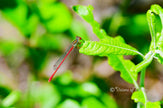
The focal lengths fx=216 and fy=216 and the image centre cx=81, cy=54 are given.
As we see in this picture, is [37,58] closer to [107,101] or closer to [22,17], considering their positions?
[22,17]

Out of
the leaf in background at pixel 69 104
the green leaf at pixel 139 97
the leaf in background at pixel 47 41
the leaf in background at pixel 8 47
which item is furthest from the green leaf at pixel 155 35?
the leaf in background at pixel 8 47

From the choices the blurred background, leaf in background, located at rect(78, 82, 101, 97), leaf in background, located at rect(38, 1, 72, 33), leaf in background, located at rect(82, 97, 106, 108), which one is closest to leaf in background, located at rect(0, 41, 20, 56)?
the blurred background

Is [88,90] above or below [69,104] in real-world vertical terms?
above

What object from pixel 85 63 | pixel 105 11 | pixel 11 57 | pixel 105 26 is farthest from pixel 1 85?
pixel 105 11

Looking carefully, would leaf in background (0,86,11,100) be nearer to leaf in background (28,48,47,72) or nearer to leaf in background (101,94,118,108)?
leaf in background (28,48,47,72)

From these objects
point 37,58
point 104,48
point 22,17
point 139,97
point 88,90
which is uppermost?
point 22,17

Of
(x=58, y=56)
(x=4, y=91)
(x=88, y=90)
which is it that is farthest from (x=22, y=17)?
(x=88, y=90)

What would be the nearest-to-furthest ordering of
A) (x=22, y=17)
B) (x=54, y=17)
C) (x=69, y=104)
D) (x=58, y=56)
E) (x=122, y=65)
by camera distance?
(x=122, y=65), (x=69, y=104), (x=22, y=17), (x=54, y=17), (x=58, y=56)

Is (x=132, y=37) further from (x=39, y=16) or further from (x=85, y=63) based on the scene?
(x=39, y=16)
